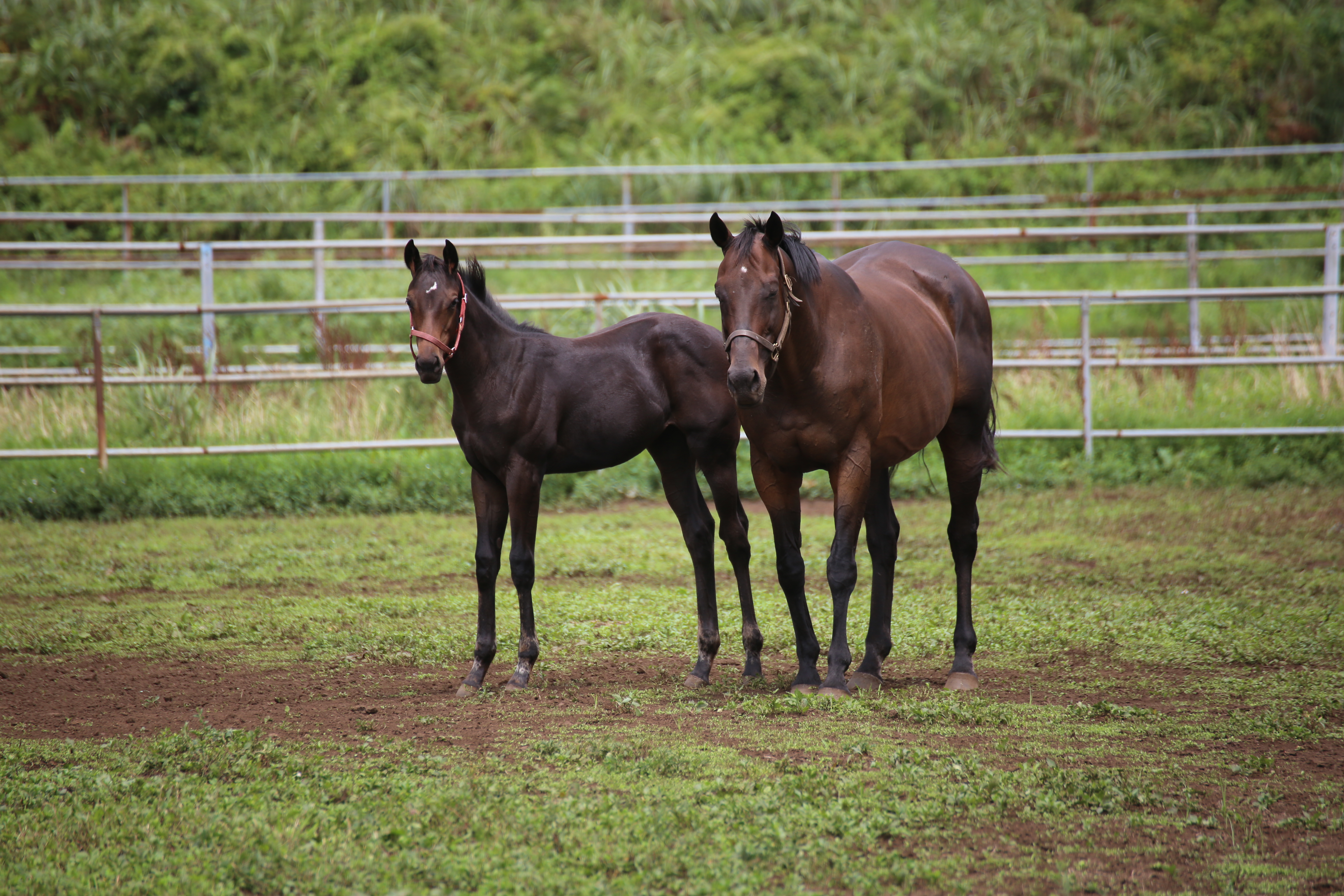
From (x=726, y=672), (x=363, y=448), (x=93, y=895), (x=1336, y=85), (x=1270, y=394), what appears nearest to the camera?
(x=93, y=895)

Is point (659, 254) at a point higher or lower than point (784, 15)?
lower

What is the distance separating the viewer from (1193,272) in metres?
15.6

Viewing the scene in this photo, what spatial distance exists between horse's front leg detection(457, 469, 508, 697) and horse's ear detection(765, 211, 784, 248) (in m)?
1.95

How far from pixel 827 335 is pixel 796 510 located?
2.97 ft

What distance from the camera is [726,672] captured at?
6.43 meters

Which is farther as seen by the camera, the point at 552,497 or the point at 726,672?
the point at 552,497

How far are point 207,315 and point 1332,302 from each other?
40.5 ft

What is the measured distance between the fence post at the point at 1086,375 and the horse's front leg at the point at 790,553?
7.50m

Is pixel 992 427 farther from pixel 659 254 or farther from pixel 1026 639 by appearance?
pixel 659 254

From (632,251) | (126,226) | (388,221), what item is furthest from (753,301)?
(126,226)

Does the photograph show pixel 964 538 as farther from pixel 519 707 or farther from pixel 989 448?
pixel 519 707

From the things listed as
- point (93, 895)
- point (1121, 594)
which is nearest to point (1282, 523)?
point (1121, 594)

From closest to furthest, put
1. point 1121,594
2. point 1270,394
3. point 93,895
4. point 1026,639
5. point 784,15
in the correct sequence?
point 93,895
point 1026,639
point 1121,594
point 1270,394
point 784,15

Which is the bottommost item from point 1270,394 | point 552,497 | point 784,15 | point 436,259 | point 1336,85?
point 552,497
